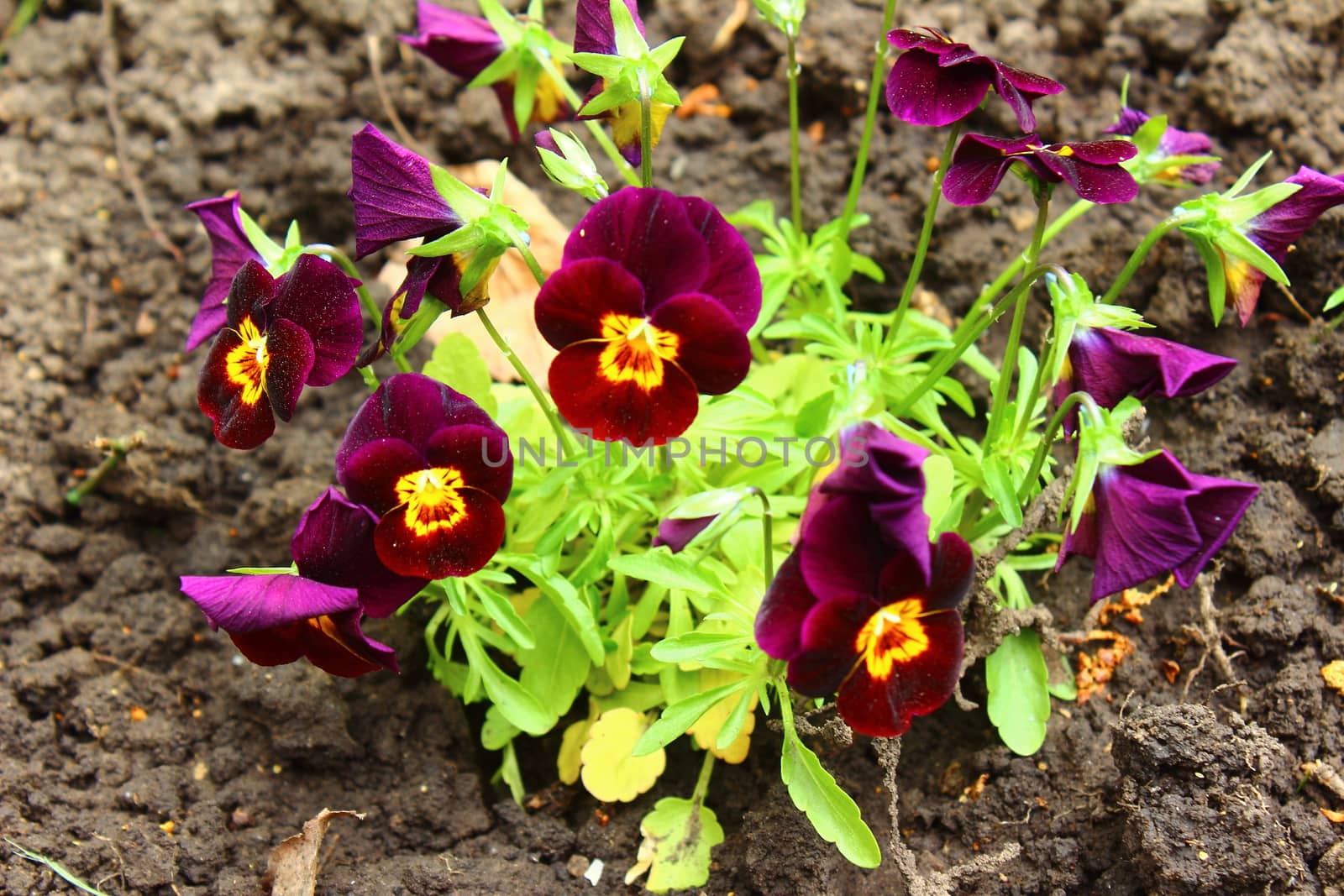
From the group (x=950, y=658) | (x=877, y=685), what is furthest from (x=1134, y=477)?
(x=877, y=685)

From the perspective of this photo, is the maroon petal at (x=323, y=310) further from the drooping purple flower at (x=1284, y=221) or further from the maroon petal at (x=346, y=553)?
the drooping purple flower at (x=1284, y=221)

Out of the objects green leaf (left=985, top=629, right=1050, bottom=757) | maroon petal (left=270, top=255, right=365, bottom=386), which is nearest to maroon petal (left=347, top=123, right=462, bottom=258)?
maroon petal (left=270, top=255, right=365, bottom=386)

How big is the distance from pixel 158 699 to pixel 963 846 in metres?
1.69

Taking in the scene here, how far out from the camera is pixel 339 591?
179 cm

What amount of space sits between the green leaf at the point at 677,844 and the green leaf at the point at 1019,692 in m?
0.59

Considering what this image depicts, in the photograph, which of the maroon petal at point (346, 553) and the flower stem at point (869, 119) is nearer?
the maroon petal at point (346, 553)

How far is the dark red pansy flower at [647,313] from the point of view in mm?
1741

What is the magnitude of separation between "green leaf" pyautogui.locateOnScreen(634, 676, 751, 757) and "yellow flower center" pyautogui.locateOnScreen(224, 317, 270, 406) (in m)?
0.88

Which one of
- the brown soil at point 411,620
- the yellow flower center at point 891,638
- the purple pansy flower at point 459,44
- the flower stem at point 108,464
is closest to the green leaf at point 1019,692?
the brown soil at point 411,620

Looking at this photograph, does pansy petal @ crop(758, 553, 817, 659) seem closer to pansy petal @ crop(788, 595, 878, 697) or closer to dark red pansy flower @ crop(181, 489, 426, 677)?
pansy petal @ crop(788, 595, 878, 697)

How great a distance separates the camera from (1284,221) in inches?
74.7

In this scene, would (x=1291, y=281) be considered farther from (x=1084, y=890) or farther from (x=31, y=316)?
(x=31, y=316)

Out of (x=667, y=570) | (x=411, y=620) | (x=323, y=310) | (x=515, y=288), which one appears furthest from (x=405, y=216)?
(x=515, y=288)

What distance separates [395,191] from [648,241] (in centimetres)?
45
